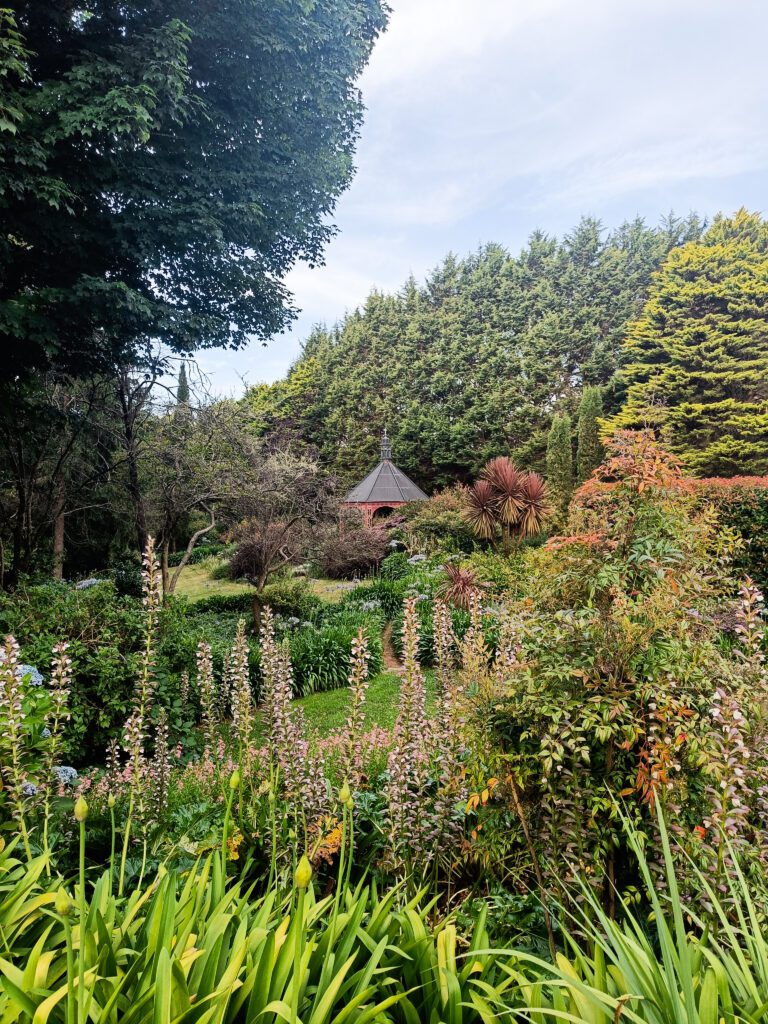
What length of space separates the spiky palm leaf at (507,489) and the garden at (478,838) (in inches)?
376

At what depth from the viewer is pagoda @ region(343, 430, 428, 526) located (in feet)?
63.4

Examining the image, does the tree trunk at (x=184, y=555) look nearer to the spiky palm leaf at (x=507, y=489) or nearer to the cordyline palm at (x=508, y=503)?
the cordyline palm at (x=508, y=503)

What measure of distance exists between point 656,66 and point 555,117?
142 inches

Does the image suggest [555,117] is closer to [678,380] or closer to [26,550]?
[678,380]

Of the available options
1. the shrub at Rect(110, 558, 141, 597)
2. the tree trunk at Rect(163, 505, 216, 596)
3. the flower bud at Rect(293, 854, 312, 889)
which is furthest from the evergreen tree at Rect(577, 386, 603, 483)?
the flower bud at Rect(293, 854, 312, 889)

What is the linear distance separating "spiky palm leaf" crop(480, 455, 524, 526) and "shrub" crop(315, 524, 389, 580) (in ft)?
13.6

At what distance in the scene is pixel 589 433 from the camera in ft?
61.5

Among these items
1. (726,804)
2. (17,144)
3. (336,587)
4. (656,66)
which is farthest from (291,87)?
(336,587)

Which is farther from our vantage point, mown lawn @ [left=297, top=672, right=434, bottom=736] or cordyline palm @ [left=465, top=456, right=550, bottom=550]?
cordyline palm @ [left=465, top=456, right=550, bottom=550]

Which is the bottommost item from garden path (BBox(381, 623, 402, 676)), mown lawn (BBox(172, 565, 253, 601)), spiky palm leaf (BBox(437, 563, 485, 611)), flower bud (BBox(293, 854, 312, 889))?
garden path (BBox(381, 623, 402, 676))

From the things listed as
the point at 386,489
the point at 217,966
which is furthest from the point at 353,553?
the point at 217,966

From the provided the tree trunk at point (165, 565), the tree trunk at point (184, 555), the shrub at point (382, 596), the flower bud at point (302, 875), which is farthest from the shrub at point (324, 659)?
the flower bud at point (302, 875)

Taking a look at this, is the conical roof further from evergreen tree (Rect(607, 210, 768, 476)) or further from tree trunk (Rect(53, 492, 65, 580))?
tree trunk (Rect(53, 492, 65, 580))

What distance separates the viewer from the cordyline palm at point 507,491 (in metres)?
12.3
